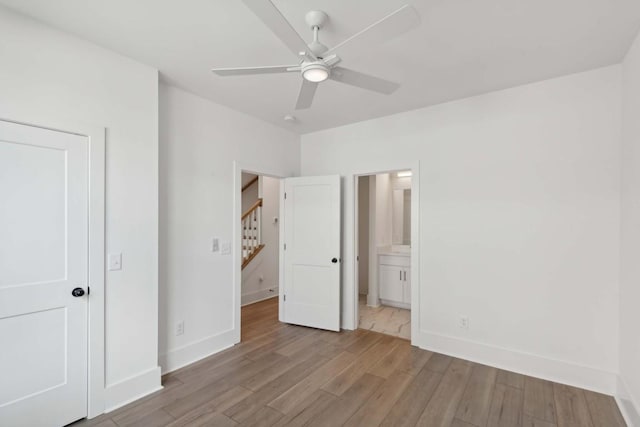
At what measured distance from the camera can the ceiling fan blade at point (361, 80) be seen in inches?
71.8

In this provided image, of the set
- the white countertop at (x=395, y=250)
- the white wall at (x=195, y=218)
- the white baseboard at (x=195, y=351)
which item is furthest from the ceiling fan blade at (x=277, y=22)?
the white countertop at (x=395, y=250)

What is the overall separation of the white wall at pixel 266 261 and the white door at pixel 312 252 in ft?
4.07

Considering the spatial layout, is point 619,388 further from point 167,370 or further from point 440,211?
point 167,370

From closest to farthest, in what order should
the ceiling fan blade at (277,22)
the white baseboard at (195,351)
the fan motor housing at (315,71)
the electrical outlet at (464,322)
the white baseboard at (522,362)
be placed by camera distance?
the ceiling fan blade at (277,22) → the fan motor housing at (315,71) → the white baseboard at (522,362) → the white baseboard at (195,351) → the electrical outlet at (464,322)

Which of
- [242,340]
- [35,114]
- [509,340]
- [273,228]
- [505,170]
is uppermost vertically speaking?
[35,114]

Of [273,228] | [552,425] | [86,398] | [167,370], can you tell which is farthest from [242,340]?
[552,425]

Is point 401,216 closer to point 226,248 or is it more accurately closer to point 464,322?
point 464,322

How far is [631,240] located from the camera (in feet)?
7.14

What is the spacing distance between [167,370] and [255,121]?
289 centimetres

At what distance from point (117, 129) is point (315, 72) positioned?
5.60 ft

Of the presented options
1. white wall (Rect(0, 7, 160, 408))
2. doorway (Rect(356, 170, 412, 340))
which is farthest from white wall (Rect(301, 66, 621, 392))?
white wall (Rect(0, 7, 160, 408))

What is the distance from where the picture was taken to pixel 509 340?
9.50 feet

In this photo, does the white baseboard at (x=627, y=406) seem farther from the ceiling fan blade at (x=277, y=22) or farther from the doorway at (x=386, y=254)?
the ceiling fan blade at (x=277, y=22)

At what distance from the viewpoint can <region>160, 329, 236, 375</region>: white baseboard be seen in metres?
2.83
